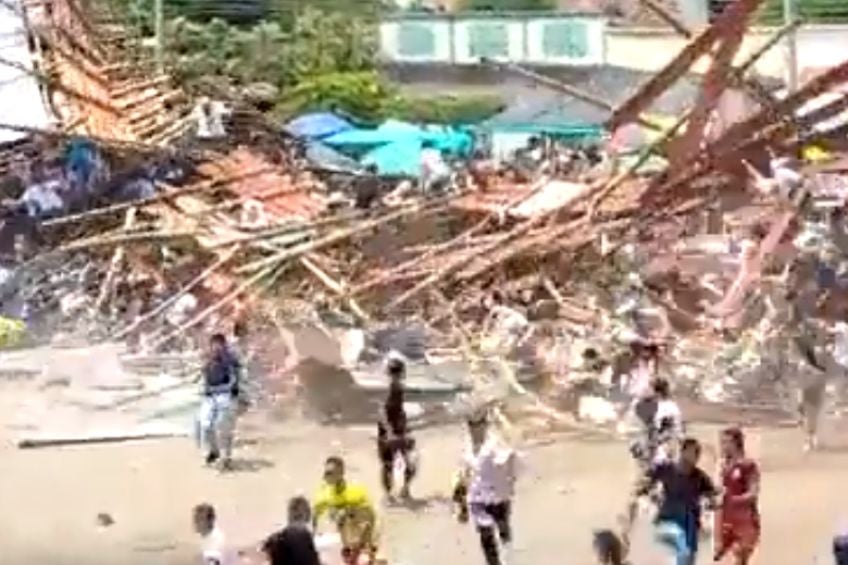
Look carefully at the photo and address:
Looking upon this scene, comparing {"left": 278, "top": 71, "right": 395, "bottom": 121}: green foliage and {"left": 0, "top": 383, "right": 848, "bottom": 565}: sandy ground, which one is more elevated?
{"left": 0, "top": 383, "right": 848, "bottom": 565}: sandy ground

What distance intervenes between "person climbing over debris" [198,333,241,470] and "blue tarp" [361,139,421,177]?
41.8 ft

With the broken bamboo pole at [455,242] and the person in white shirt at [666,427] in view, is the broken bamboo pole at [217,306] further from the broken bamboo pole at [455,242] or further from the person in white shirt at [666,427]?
the person in white shirt at [666,427]

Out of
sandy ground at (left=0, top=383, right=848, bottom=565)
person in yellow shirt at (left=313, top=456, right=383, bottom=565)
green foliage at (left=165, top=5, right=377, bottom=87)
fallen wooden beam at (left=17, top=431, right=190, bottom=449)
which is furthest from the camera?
green foliage at (left=165, top=5, right=377, bottom=87)

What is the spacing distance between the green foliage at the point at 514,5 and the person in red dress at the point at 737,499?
109 feet

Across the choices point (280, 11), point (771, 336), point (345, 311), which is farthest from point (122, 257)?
point (280, 11)

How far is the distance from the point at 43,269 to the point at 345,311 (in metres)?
4.66

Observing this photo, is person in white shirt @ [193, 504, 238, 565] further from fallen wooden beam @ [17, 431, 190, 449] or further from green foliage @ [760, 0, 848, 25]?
green foliage @ [760, 0, 848, 25]

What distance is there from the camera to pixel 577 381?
78.3 ft

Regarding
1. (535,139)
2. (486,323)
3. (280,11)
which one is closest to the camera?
(486,323)

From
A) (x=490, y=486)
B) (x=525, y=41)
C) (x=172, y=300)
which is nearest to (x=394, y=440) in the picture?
(x=490, y=486)

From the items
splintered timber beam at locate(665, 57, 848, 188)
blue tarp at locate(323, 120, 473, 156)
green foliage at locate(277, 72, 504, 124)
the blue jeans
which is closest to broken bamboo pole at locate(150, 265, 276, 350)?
splintered timber beam at locate(665, 57, 848, 188)

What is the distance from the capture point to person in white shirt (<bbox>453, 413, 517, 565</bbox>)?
51.8 ft

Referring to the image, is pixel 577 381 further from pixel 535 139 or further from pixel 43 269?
pixel 535 139

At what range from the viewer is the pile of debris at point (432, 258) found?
2292 cm
